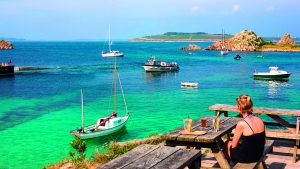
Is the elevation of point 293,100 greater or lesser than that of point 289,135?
lesser

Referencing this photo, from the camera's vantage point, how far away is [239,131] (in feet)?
23.5

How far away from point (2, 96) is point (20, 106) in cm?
1053

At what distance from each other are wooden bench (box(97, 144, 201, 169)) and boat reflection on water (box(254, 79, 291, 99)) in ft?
132

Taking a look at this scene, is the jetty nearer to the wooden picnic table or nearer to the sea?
the wooden picnic table

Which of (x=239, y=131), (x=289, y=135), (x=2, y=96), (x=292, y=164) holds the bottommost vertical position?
(x=2, y=96)

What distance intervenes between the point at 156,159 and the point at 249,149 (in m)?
2.19

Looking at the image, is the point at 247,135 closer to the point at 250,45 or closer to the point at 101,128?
the point at 101,128

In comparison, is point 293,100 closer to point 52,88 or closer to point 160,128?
point 160,128

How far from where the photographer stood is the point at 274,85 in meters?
56.5

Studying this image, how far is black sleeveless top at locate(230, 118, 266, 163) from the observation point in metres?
7.18

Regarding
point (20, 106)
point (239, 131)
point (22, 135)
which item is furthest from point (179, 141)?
point (20, 106)

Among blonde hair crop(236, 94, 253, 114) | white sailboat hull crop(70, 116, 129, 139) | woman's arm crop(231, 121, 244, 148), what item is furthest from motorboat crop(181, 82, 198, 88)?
blonde hair crop(236, 94, 253, 114)

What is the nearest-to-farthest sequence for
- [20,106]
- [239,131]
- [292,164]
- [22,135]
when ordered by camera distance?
[239,131]
[292,164]
[22,135]
[20,106]

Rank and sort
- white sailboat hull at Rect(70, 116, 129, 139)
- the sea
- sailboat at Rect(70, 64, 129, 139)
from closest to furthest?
1. the sea
2. white sailboat hull at Rect(70, 116, 129, 139)
3. sailboat at Rect(70, 64, 129, 139)
